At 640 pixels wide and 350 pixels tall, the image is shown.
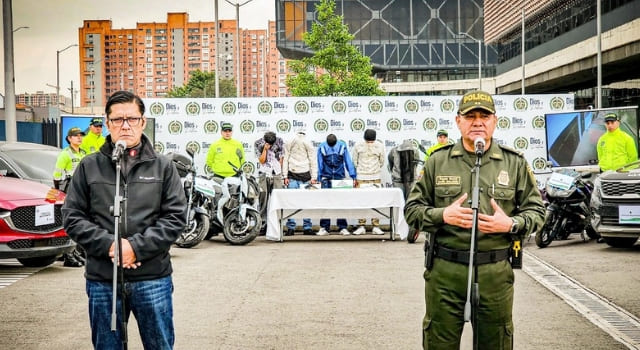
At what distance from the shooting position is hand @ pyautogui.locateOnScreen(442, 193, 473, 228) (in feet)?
15.3

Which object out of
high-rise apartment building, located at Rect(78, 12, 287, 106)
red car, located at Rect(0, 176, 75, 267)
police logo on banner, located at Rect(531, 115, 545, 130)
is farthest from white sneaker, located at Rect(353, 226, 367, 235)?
high-rise apartment building, located at Rect(78, 12, 287, 106)

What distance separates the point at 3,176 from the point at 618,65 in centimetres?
4108

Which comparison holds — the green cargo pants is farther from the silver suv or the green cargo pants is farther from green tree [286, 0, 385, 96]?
green tree [286, 0, 385, 96]

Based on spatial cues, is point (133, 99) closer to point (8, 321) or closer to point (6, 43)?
point (8, 321)

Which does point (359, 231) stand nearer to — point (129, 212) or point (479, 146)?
point (479, 146)

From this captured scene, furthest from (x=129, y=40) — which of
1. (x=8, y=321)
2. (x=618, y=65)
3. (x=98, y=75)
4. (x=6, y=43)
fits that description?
(x=8, y=321)

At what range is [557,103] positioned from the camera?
71.7 ft

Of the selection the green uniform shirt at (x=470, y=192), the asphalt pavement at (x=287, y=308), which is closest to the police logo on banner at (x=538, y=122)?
the asphalt pavement at (x=287, y=308)

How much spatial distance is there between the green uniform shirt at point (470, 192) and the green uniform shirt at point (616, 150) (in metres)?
13.2

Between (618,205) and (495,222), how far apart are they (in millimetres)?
10300

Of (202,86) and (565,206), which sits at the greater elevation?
(202,86)

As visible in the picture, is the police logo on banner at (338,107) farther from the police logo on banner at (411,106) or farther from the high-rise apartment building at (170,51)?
the high-rise apartment building at (170,51)

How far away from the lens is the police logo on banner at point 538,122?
850 inches

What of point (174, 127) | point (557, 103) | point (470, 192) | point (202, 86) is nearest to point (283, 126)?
point (174, 127)
